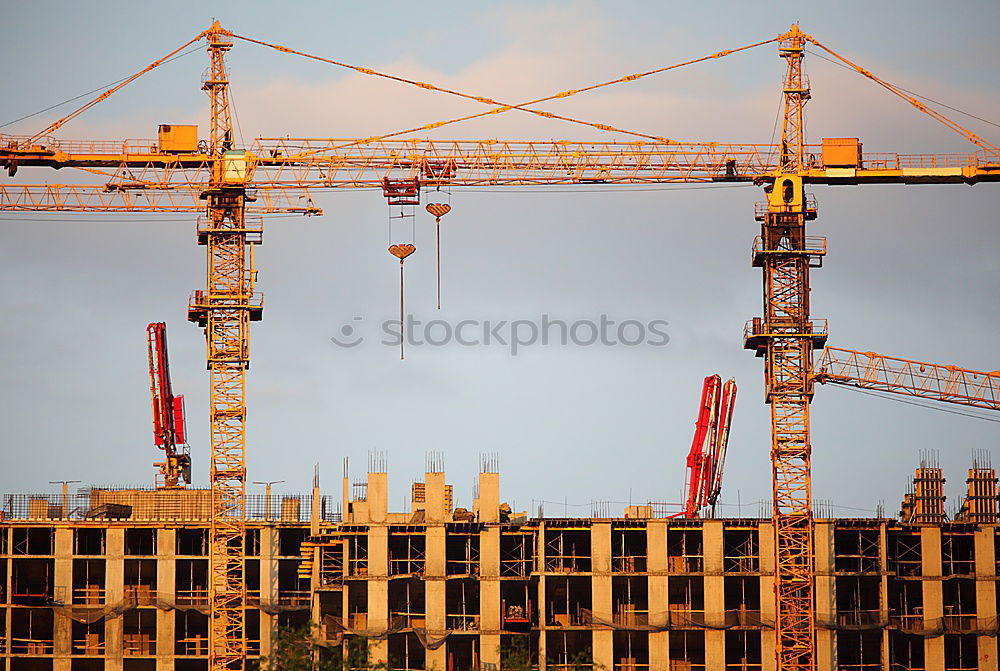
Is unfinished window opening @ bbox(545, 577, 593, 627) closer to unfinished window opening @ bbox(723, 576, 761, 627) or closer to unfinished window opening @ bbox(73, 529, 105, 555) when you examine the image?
unfinished window opening @ bbox(723, 576, 761, 627)

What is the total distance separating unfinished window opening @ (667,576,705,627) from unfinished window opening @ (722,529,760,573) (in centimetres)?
196

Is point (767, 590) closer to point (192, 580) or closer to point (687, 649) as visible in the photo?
point (687, 649)

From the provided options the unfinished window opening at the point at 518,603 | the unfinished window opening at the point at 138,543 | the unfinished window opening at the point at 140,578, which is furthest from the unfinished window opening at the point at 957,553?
the unfinished window opening at the point at 138,543

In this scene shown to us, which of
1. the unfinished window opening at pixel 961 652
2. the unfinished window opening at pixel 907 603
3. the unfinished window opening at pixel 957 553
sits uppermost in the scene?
the unfinished window opening at pixel 957 553

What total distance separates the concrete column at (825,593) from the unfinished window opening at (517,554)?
16.7 m

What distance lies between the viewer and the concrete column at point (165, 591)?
4360 inches

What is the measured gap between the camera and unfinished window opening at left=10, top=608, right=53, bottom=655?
111812 millimetres

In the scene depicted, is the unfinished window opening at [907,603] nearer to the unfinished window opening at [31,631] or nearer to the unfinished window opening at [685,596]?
the unfinished window opening at [685,596]

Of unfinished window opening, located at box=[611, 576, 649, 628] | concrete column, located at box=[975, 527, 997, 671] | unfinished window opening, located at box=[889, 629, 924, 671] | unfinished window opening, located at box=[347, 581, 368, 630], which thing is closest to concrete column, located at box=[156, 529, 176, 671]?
unfinished window opening, located at box=[347, 581, 368, 630]

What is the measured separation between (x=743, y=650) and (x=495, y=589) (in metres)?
15.1

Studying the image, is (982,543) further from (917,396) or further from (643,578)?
(643,578)

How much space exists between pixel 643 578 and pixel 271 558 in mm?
22452

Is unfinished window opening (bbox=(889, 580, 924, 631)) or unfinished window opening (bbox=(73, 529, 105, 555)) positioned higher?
unfinished window opening (bbox=(73, 529, 105, 555))

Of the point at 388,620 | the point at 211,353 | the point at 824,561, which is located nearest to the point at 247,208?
the point at 211,353
